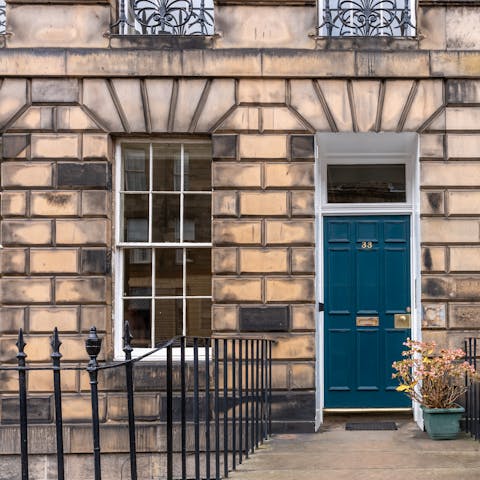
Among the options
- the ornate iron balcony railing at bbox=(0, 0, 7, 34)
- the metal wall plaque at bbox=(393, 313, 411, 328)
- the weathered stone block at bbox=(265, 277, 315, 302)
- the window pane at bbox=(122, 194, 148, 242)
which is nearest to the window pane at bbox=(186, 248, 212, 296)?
the window pane at bbox=(122, 194, 148, 242)

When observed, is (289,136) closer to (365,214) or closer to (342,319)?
(365,214)

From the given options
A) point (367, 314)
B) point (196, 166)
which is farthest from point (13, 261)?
point (367, 314)

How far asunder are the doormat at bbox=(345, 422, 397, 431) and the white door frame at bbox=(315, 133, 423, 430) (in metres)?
0.31

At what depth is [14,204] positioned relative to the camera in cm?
741

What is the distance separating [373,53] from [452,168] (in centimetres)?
157

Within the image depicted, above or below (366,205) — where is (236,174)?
above

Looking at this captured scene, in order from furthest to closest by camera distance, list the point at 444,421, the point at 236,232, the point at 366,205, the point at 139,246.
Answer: the point at 366,205 → the point at 139,246 → the point at 236,232 → the point at 444,421

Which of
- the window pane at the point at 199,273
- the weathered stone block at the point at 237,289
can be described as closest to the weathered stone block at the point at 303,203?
the weathered stone block at the point at 237,289

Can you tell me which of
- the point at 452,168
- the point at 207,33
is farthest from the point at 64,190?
the point at 452,168

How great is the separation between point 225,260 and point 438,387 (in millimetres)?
2612

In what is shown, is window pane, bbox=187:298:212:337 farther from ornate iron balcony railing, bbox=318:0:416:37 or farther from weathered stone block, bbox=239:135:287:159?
ornate iron balcony railing, bbox=318:0:416:37

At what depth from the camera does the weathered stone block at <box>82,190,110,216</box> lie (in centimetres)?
741

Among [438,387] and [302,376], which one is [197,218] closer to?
[302,376]

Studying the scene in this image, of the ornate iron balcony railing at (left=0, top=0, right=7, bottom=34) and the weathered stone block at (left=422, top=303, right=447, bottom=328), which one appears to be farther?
the ornate iron balcony railing at (left=0, top=0, right=7, bottom=34)
